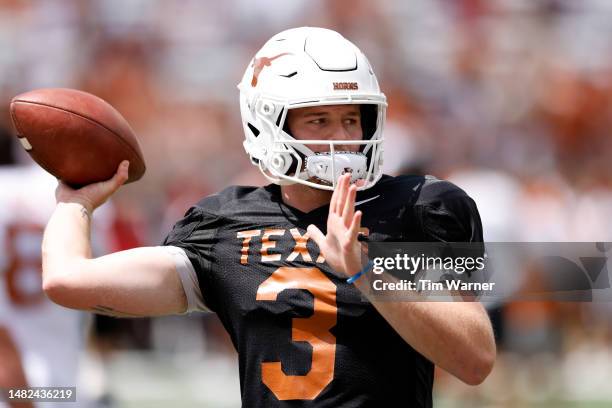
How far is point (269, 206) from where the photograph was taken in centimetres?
269

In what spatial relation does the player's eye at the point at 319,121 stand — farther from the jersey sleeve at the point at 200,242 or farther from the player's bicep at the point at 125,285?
the player's bicep at the point at 125,285

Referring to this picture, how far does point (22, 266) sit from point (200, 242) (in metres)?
2.42

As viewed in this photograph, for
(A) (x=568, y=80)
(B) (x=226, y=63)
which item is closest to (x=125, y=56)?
(B) (x=226, y=63)

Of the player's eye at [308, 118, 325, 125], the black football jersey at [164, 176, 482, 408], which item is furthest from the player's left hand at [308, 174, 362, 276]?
the player's eye at [308, 118, 325, 125]

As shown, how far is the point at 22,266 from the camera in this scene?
15.8ft

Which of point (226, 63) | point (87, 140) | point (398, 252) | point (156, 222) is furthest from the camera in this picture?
point (226, 63)

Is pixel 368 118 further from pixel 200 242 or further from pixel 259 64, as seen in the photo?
pixel 200 242

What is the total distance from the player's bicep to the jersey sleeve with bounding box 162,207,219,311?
2.0 inches

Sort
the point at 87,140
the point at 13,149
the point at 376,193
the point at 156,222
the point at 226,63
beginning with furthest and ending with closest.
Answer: the point at 226,63, the point at 156,222, the point at 13,149, the point at 87,140, the point at 376,193

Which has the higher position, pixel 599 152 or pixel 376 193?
pixel 376 193

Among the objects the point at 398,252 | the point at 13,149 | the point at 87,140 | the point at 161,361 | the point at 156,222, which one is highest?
the point at 87,140

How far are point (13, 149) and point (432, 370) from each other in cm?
510

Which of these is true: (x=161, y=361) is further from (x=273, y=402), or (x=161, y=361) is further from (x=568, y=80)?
(x=273, y=402)

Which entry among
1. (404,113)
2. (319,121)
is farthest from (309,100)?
(404,113)
